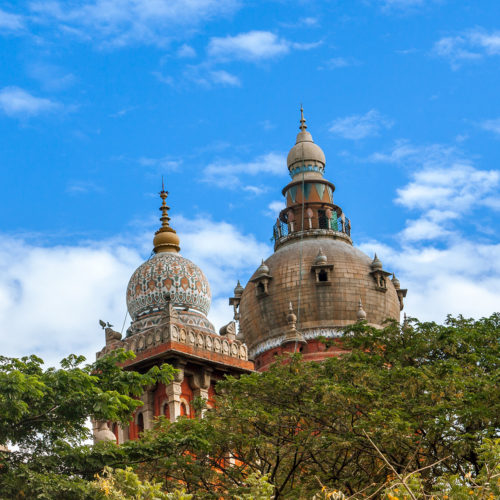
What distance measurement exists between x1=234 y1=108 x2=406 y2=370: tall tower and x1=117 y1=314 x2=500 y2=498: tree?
17.6 m

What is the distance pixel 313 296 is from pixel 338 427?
2229 centimetres

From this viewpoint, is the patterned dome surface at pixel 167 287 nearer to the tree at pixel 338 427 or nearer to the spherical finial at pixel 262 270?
the tree at pixel 338 427

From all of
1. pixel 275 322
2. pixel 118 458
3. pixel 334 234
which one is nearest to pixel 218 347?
pixel 118 458

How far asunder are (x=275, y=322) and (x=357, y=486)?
24.1m

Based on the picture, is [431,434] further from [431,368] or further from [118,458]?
[118,458]

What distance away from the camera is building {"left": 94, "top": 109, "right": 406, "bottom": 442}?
1195 inches

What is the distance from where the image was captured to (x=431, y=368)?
26.3 metres

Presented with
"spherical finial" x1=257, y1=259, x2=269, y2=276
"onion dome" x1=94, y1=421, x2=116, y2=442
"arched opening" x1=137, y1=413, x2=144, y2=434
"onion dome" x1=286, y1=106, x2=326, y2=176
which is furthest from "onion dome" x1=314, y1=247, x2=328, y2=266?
"onion dome" x1=94, y1=421, x2=116, y2=442

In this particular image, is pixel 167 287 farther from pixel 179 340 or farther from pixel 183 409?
pixel 183 409

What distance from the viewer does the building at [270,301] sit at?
30.4 metres

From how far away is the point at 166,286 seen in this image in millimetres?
32719

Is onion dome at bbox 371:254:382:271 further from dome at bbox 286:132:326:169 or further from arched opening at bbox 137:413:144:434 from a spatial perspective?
arched opening at bbox 137:413:144:434

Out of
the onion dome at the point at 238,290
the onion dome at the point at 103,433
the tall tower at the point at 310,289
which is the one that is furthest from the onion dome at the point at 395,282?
the onion dome at the point at 103,433

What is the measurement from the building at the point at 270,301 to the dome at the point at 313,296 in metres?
0.05
